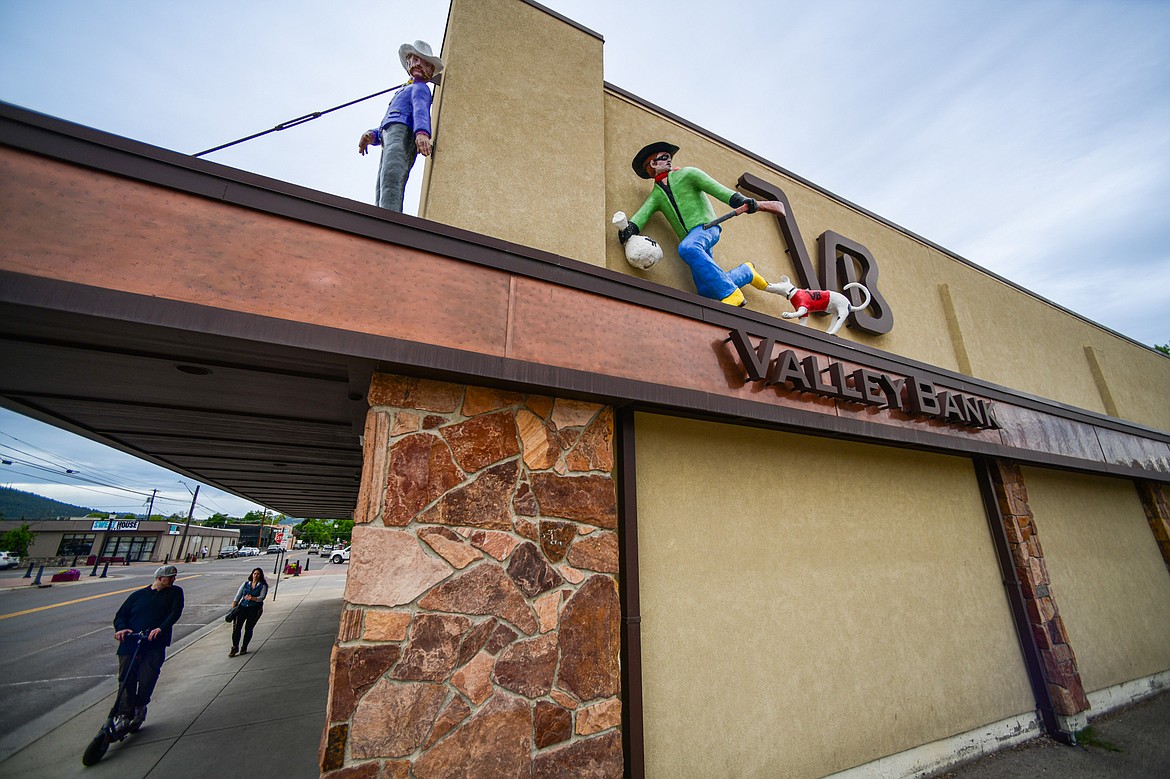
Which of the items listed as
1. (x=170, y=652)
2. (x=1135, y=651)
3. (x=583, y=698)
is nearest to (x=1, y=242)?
(x=583, y=698)

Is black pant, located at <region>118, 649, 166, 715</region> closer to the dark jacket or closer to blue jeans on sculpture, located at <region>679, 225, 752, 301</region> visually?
the dark jacket

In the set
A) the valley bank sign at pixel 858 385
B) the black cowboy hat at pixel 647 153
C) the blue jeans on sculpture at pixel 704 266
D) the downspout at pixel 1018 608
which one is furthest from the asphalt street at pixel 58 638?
the downspout at pixel 1018 608

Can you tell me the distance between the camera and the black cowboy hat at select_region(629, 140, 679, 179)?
→ 472 cm

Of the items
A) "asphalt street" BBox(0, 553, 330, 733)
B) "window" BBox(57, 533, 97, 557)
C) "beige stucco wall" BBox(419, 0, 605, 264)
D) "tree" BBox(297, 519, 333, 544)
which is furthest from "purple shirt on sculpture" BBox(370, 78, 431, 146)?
"tree" BBox(297, 519, 333, 544)

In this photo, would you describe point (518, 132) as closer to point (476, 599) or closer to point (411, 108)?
point (411, 108)

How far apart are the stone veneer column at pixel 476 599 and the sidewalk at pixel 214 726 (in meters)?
2.58

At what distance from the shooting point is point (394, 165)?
12.5 feet

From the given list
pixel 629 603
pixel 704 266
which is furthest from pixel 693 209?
pixel 629 603

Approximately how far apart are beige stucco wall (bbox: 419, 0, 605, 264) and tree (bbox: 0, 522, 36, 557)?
54.4 metres

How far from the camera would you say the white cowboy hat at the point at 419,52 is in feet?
13.2

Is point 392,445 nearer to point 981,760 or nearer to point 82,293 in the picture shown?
point 82,293

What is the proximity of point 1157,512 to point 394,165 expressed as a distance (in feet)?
44.2

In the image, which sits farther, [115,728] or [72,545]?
[72,545]

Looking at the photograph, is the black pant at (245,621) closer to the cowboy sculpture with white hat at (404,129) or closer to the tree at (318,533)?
the cowboy sculpture with white hat at (404,129)
